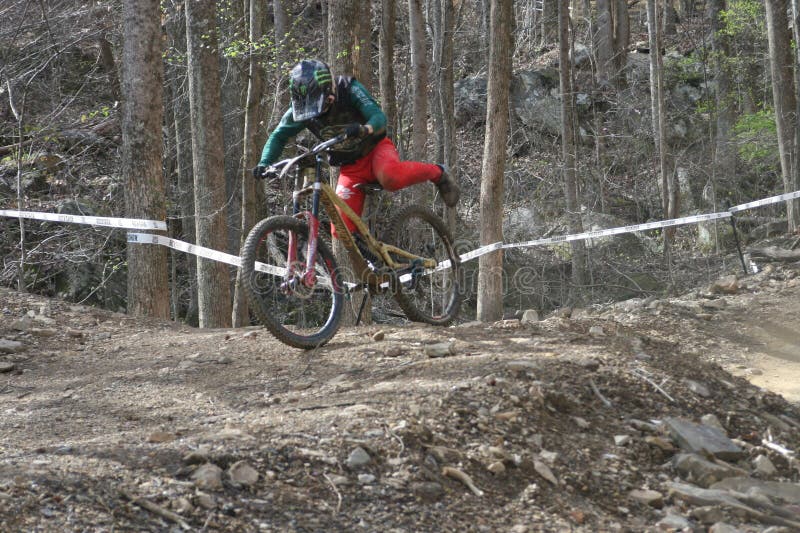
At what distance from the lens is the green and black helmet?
18.8 ft

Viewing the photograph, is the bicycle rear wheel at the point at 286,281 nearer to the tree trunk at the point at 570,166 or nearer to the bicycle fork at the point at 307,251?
the bicycle fork at the point at 307,251

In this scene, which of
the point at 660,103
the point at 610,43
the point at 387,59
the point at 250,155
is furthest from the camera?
the point at 610,43

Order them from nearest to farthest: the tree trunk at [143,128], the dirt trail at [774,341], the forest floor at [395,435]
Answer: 1. the forest floor at [395,435]
2. the dirt trail at [774,341]
3. the tree trunk at [143,128]

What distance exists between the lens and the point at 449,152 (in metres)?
14.1

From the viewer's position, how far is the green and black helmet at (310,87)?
5742 mm

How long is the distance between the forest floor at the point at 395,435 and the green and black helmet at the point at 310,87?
1.66 metres

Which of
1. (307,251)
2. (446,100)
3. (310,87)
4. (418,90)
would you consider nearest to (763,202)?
(418,90)

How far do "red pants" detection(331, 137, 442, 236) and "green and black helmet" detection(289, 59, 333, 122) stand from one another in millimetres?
593

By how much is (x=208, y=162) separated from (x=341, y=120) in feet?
17.6

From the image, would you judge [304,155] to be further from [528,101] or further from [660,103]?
[528,101]

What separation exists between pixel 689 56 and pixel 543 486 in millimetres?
20643

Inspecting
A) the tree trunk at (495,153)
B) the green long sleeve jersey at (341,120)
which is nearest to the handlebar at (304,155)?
the green long sleeve jersey at (341,120)

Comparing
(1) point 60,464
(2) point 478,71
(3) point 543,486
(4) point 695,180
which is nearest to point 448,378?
(3) point 543,486

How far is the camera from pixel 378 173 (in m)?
6.17
